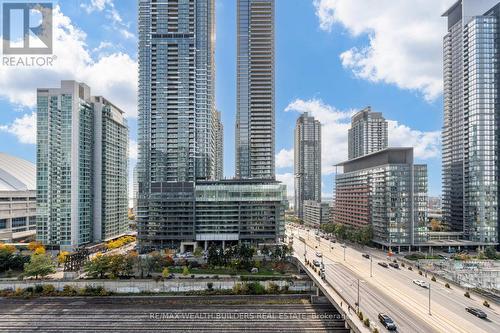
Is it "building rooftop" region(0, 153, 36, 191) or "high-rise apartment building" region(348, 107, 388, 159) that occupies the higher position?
"high-rise apartment building" region(348, 107, 388, 159)

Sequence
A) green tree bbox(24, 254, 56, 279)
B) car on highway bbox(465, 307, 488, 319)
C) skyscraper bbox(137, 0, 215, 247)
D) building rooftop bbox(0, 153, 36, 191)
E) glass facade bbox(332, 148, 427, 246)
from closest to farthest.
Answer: car on highway bbox(465, 307, 488, 319) → green tree bbox(24, 254, 56, 279) → glass facade bbox(332, 148, 427, 246) → skyscraper bbox(137, 0, 215, 247) → building rooftop bbox(0, 153, 36, 191)

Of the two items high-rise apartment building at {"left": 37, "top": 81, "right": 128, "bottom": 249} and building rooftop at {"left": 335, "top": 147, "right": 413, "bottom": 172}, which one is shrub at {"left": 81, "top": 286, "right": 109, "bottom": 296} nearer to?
high-rise apartment building at {"left": 37, "top": 81, "right": 128, "bottom": 249}

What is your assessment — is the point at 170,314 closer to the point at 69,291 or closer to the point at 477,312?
the point at 69,291

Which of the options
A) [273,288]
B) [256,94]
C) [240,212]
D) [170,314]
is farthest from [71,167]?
[273,288]

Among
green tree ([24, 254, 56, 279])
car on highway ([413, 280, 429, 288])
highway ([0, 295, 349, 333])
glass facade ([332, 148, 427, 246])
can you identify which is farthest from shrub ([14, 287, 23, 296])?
glass facade ([332, 148, 427, 246])

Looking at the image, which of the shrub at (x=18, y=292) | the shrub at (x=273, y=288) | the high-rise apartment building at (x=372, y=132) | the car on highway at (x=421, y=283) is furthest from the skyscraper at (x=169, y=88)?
the high-rise apartment building at (x=372, y=132)

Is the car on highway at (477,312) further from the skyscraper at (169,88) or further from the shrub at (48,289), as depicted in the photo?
the skyscraper at (169,88)
